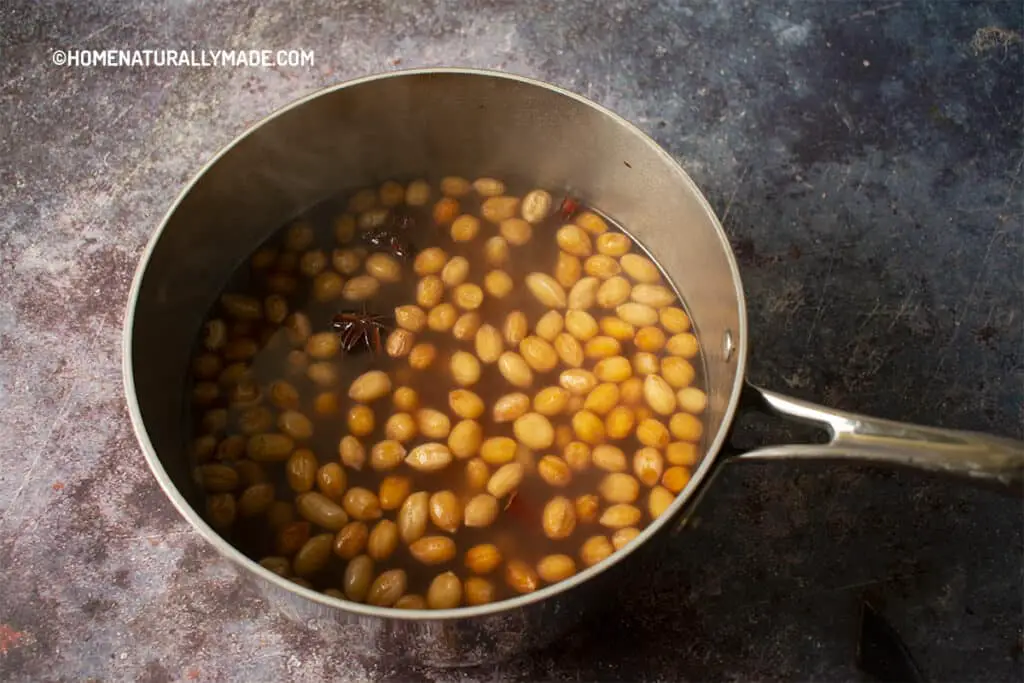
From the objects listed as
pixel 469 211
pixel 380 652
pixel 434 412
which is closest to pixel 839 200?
pixel 469 211

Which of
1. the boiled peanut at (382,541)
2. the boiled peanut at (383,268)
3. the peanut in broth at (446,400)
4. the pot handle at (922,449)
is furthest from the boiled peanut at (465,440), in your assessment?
the pot handle at (922,449)

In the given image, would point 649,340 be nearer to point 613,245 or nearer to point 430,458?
point 613,245

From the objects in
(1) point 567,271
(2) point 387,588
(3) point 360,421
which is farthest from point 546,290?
(2) point 387,588

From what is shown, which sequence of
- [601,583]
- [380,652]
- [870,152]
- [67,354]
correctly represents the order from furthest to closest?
1. [870,152]
2. [67,354]
3. [380,652]
4. [601,583]

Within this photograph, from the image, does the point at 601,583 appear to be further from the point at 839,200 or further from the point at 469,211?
the point at 839,200

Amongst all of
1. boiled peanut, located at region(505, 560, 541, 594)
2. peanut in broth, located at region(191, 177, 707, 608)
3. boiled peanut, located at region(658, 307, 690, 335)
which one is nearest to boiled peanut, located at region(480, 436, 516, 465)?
peanut in broth, located at region(191, 177, 707, 608)

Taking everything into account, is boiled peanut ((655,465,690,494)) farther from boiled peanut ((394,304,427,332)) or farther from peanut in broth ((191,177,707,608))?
boiled peanut ((394,304,427,332))
